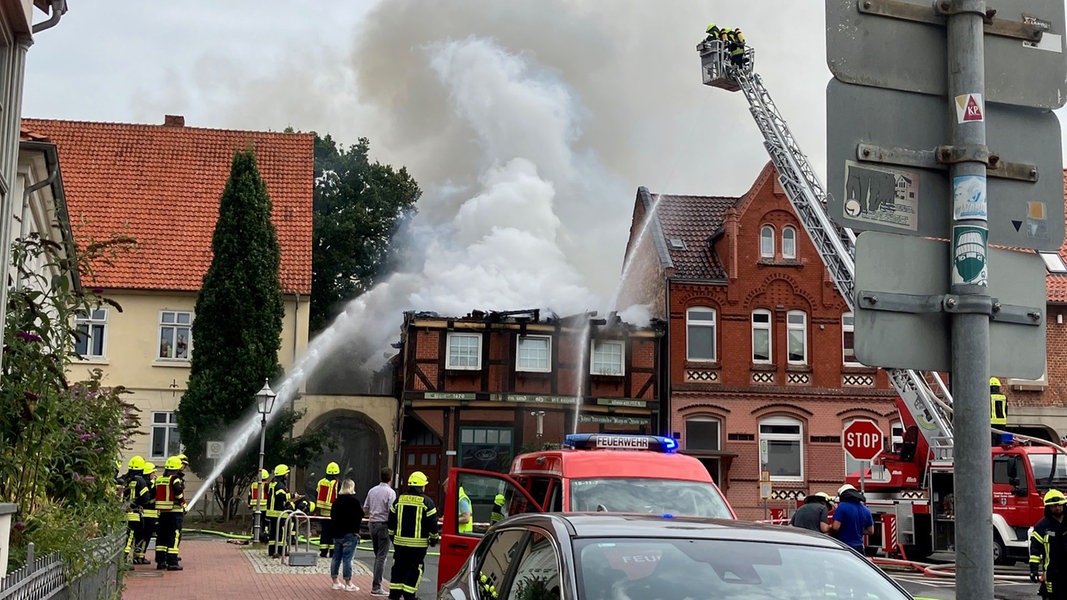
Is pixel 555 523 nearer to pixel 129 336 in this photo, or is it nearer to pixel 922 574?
pixel 922 574

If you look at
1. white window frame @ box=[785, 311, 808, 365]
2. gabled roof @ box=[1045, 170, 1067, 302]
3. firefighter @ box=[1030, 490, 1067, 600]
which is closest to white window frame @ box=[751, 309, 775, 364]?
white window frame @ box=[785, 311, 808, 365]

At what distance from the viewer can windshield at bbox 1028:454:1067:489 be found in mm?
23406

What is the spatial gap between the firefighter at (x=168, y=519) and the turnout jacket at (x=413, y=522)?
19.4ft

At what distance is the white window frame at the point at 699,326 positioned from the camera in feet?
124

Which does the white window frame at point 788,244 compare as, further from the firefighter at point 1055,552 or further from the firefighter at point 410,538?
the firefighter at point 410,538

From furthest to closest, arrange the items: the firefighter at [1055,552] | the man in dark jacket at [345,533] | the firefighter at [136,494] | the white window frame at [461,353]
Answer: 1. the white window frame at [461,353]
2. the firefighter at [136,494]
3. the man in dark jacket at [345,533]
4. the firefighter at [1055,552]

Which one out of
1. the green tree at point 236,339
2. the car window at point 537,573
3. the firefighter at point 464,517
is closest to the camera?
the car window at point 537,573

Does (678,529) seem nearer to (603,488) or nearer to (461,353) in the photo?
(603,488)

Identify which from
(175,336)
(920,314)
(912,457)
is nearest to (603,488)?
(920,314)

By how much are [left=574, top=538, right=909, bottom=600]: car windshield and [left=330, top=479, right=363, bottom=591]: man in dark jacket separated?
40.0ft

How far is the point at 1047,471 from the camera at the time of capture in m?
23.5

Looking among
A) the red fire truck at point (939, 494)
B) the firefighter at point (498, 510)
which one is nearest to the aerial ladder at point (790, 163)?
the red fire truck at point (939, 494)

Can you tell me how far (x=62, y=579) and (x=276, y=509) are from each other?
1403 centimetres

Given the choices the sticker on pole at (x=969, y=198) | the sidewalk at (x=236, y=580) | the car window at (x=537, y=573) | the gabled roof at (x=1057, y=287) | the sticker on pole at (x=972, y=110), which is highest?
the gabled roof at (x=1057, y=287)
